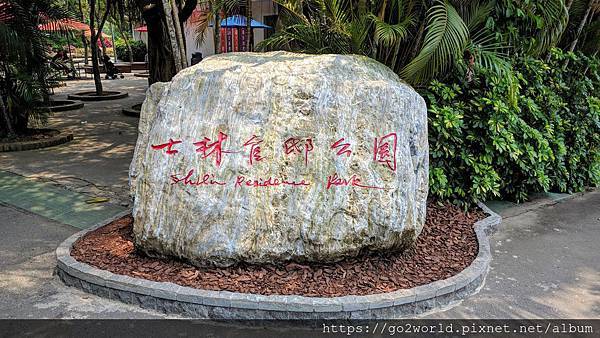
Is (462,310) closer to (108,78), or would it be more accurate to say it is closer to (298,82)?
(298,82)

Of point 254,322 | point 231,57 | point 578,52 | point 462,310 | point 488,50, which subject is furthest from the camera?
point 578,52

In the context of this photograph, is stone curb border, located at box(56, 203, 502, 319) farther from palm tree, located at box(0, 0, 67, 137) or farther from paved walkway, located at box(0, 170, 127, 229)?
palm tree, located at box(0, 0, 67, 137)

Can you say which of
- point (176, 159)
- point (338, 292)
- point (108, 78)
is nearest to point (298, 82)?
point (176, 159)

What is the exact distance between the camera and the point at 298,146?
13.5 ft

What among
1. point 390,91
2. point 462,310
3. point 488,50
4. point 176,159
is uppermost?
point 488,50

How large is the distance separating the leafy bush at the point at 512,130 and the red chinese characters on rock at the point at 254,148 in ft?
8.01

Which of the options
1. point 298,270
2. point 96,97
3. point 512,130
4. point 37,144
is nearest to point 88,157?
point 37,144

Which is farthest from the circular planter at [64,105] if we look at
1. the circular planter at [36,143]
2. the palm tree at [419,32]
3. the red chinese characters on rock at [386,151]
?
the red chinese characters on rock at [386,151]

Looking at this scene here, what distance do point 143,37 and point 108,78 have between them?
56.6ft

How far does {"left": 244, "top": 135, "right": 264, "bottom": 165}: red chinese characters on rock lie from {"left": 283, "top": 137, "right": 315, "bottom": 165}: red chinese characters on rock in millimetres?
212

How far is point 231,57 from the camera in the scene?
189 inches

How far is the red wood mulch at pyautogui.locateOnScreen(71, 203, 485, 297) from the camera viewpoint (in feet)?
12.8

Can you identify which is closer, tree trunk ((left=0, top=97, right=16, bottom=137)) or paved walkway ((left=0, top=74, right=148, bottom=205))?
paved walkway ((left=0, top=74, right=148, bottom=205))

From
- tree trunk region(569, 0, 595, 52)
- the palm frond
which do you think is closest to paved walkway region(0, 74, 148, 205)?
the palm frond
